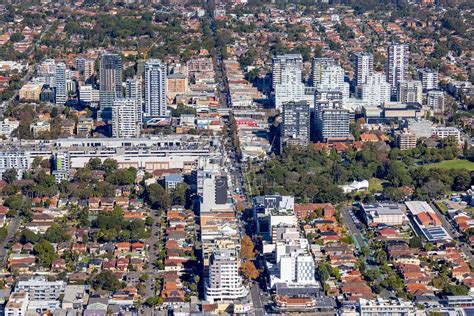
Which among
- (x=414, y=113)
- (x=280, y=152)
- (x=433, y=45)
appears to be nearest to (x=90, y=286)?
(x=280, y=152)

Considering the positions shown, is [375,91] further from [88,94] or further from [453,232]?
[453,232]

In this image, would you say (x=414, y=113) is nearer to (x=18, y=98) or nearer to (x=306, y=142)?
(x=306, y=142)

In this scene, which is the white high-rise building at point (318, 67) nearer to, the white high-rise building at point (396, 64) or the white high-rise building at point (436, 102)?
the white high-rise building at point (396, 64)

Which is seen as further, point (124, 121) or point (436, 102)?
point (436, 102)

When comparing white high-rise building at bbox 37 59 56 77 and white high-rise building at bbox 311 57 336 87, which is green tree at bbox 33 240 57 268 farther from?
white high-rise building at bbox 37 59 56 77

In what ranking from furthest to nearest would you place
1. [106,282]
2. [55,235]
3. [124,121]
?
[124,121] → [55,235] → [106,282]

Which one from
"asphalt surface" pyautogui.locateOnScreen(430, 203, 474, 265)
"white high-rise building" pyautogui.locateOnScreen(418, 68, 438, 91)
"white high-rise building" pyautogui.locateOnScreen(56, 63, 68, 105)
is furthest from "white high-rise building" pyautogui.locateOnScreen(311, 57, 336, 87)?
"asphalt surface" pyautogui.locateOnScreen(430, 203, 474, 265)

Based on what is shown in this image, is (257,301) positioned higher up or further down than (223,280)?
further down

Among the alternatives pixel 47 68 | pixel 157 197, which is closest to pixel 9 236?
pixel 157 197
